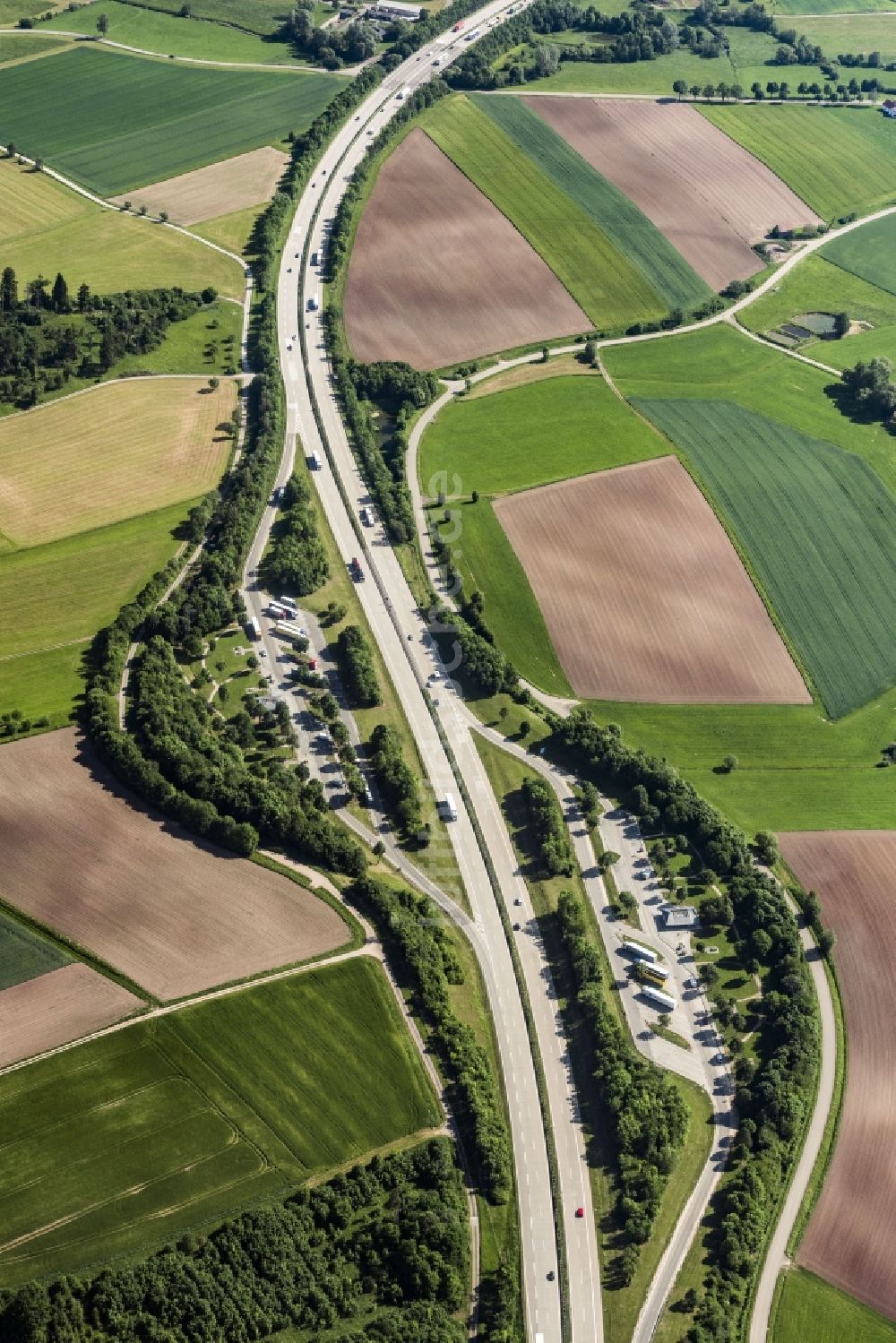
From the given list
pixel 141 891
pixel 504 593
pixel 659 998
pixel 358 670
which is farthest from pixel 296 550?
pixel 659 998

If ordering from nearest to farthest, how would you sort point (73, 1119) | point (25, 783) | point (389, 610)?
point (73, 1119) → point (25, 783) → point (389, 610)

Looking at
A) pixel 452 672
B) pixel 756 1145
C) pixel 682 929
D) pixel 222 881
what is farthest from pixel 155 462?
pixel 756 1145

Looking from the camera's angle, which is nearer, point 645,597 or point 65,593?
point 65,593

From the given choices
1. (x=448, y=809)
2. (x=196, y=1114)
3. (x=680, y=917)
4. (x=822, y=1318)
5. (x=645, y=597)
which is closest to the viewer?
(x=822, y=1318)

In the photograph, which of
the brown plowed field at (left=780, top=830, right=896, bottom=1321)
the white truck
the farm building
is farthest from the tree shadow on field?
the brown plowed field at (left=780, top=830, right=896, bottom=1321)

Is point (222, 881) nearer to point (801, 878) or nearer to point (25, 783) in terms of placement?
point (25, 783)

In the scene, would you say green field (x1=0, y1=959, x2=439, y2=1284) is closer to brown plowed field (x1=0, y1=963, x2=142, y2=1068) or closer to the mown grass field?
brown plowed field (x1=0, y1=963, x2=142, y2=1068)

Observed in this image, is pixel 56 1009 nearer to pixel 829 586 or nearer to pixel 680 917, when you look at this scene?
pixel 680 917
